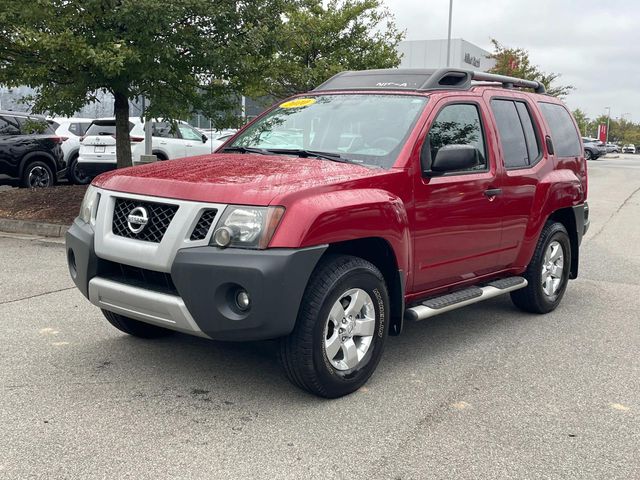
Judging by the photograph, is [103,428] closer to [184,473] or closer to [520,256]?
[184,473]

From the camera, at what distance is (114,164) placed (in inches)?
545

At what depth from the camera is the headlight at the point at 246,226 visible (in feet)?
11.7

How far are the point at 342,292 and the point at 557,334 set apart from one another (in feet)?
7.99

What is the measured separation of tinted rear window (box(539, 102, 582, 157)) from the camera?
627 cm

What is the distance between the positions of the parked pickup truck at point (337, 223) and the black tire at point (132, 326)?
14mm

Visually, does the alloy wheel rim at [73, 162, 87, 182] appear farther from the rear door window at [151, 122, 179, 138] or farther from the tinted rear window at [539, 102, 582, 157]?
the tinted rear window at [539, 102, 582, 157]

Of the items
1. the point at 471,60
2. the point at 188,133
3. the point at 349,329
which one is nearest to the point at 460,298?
the point at 349,329

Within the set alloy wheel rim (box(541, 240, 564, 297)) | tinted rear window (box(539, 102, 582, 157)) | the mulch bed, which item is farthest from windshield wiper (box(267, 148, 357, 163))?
the mulch bed

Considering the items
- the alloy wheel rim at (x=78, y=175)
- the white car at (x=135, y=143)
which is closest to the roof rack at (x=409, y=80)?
the white car at (x=135, y=143)

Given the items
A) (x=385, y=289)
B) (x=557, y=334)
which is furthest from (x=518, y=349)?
(x=385, y=289)

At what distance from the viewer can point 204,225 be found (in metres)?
3.68

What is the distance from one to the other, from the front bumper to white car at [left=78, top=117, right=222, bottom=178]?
7.94m

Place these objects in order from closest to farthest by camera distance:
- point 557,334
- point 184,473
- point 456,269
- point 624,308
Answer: point 184,473 < point 456,269 < point 557,334 < point 624,308

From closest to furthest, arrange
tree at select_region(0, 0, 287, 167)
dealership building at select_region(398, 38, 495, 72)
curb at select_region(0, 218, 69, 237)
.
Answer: tree at select_region(0, 0, 287, 167) → curb at select_region(0, 218, 69, 237) → dealership building at select_region(398, 38, 495, 72)
